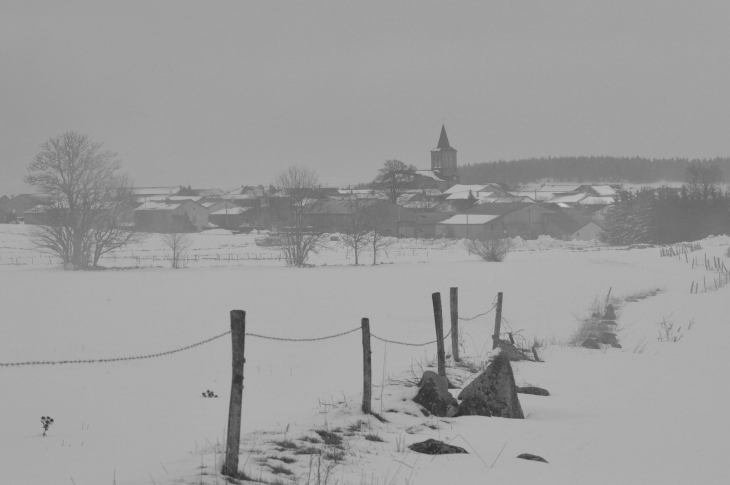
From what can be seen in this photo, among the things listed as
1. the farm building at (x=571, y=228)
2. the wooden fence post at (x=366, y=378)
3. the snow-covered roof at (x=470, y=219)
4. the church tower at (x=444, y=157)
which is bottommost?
the wooden fence post at (x=366, y=378)

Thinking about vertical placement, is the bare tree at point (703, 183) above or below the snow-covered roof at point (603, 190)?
below

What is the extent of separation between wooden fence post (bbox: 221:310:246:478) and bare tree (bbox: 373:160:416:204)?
11362cm

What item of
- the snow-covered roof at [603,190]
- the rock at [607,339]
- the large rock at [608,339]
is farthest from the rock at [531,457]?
the snow-covered roof at [603,190]

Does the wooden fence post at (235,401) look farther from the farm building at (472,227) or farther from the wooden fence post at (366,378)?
the farm building at (472,227)

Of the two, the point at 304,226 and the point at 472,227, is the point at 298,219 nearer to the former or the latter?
the point at 304,226

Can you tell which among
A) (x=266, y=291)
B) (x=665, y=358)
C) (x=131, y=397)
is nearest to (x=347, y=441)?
(x=131, y=397)

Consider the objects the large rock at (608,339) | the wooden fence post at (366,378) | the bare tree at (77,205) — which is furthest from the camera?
the bare tree at (77,205)

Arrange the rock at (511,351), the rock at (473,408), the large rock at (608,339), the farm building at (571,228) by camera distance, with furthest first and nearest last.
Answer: the farm building at (571,228)
the large rock at (608,339)
the rock at (511,351)
the rock at (473,408)

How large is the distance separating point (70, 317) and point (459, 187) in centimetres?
13290

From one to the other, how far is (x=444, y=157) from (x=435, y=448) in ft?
587

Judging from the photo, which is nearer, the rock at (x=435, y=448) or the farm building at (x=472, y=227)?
the rock at (x=435, y=448)

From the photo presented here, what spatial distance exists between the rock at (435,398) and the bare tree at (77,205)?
159ft

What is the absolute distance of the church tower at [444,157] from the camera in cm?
18325

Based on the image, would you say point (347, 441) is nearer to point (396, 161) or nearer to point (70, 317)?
point (70, 317)
